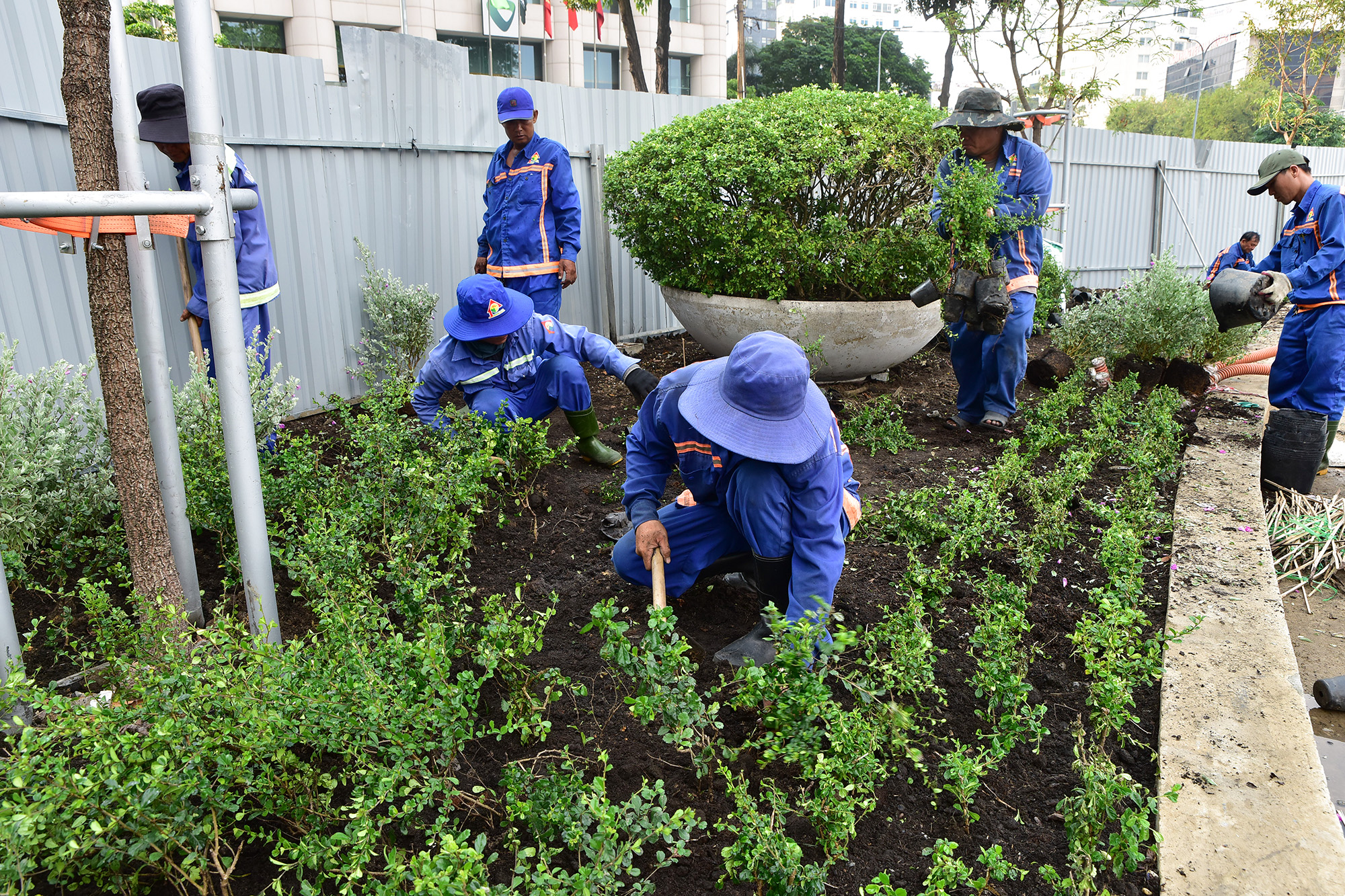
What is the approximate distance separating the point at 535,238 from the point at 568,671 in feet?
11.6

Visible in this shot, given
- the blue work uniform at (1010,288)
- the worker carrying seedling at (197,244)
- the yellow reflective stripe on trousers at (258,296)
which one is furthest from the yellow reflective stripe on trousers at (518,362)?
the blue work uniform at (1010,288)

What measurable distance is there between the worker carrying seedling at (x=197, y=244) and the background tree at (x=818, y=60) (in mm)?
40840

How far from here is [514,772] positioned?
202cm

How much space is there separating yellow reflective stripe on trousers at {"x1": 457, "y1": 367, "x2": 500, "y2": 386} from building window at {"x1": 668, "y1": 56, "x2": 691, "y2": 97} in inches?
1380

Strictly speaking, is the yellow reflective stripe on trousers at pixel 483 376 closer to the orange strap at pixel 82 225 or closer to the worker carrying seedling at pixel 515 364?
the worker carrying seedling at pixel 515 364

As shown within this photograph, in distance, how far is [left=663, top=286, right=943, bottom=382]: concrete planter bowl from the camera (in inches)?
Result: 222

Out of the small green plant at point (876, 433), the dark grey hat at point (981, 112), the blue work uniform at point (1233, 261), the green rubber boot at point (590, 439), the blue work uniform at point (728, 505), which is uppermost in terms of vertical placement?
the dark grey hat at point (981, 112)

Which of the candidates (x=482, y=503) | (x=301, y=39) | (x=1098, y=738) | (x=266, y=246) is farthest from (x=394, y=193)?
(x=301, y=39)

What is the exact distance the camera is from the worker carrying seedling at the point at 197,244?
4117 mm

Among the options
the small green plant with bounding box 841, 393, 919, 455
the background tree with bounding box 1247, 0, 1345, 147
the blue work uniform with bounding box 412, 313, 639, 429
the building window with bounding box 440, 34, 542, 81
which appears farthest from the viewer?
the building window with bounding box 440, 34, 542, 81

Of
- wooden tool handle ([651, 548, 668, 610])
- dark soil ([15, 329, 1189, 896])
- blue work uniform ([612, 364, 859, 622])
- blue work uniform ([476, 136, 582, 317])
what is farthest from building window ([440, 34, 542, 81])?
wooden tool handle ([651, 548, 668, 610])

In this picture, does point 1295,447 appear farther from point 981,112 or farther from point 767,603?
point 767,603

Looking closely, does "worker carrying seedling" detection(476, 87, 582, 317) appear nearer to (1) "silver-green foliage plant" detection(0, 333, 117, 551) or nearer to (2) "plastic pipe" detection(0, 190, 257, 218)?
(1) "silver-green foliage plant" detection(0, 333, 117, 551)

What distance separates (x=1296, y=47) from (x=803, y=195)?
60.3ft
